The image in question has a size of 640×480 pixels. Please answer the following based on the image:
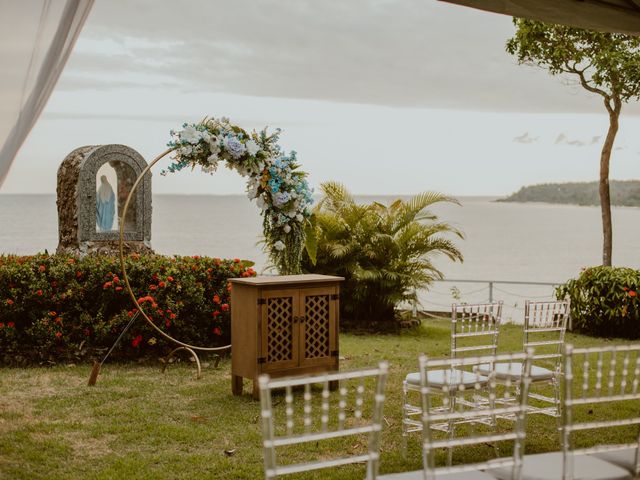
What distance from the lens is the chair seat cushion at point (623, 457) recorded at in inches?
137

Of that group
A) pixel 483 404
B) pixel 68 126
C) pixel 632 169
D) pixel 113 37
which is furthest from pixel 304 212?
pixel 68 126

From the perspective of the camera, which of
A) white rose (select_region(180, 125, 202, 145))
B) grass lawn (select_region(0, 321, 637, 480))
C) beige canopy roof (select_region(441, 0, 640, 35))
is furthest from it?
white rose (select_region(180, 125, 202, 145))

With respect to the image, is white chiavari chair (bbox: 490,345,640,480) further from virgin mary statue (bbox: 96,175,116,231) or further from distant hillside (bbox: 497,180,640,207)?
distant hillside (bbox: 497,180,640,207)

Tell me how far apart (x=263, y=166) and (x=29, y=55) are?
12.7 ft

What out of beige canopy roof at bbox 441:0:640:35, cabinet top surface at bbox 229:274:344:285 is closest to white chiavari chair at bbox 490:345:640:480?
beige canopy roof at bbox 441:0:640:35

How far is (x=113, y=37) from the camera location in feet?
166

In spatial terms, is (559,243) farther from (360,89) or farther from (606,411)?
(606,411)

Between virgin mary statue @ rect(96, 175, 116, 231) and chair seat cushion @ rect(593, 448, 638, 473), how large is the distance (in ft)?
29.9

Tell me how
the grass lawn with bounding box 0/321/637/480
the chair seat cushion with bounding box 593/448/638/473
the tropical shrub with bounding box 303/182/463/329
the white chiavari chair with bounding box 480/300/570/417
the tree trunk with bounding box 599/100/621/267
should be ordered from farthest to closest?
1. the tree trunk with bounding box 599/100/621/267
2. the tropical shrub with bounding box 303/182/463/329
3. the white chiavari chair with bounding box 480/300/570/417
4. the grass lawn with bounding box 0/321/637/480
5. the chair seat cushion with bounding box 593/448/638/473

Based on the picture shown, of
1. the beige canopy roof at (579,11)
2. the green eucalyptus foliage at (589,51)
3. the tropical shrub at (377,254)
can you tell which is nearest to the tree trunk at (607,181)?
the green eucalyptus foliage at (589,51)

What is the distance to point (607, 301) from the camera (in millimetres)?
10562

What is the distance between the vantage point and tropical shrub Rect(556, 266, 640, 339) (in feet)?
34.1

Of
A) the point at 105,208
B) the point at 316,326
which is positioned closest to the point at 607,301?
the point at 316,326

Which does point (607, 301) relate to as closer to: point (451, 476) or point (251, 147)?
point (251, 147)
